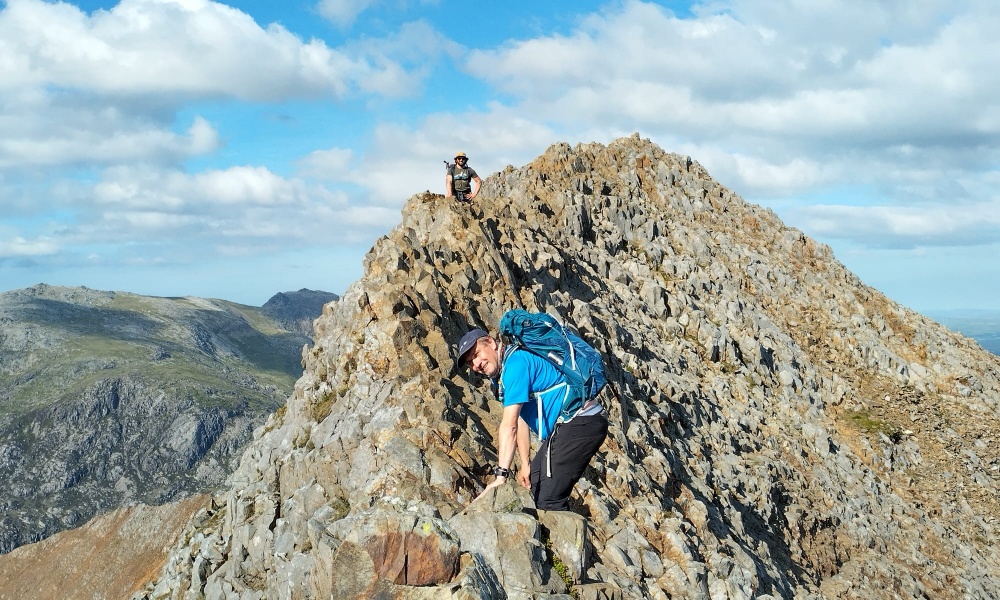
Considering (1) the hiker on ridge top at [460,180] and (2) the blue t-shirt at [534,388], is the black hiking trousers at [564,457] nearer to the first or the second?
(2) the blue t-shirt at [534,388]

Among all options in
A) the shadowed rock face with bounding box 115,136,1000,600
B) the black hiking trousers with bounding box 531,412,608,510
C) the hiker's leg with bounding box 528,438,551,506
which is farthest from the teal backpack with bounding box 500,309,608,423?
the shadowed rock face with bounding box 115,136,1000,600

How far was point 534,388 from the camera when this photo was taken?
41.0 ft

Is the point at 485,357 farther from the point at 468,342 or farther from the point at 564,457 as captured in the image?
the point at 564,457

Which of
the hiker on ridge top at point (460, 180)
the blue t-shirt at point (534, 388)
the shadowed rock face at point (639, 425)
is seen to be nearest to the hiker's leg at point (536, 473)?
the shadowed rock face at point (639, 425)

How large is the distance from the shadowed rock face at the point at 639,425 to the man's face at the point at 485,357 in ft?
9.24

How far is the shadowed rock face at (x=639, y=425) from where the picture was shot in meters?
14.6

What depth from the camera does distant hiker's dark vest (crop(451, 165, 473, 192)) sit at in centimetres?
3322

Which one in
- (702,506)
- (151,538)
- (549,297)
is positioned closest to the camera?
(702,506)

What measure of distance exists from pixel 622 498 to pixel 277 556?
9.75m

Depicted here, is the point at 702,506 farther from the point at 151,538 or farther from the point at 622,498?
the point at 151,538

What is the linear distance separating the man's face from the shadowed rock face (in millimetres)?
2816

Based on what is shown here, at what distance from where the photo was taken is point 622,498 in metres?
19.5

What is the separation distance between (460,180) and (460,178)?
0.10 metres

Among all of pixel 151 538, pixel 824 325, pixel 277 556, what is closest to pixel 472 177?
pixel 277 556
